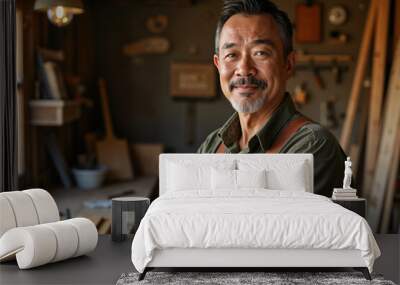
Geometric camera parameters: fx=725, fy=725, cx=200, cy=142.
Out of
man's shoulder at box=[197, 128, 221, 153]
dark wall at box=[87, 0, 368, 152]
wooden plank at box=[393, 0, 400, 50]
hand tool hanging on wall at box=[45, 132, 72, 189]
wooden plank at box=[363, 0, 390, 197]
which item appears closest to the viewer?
man's shoulder at box=[197, 128, 221, 153]

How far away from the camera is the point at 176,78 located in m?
10.2

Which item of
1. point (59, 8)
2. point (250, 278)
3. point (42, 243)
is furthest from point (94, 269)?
point (59, 8)

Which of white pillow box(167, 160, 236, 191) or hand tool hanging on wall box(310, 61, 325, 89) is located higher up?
hand tool hanging on wall box(310, 61, 325, 89)

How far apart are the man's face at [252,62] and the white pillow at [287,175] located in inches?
23.3

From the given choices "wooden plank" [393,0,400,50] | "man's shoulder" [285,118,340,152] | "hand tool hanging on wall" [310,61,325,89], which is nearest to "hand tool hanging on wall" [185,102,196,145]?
"hand tool hanging on wall" [310,61,325,89]

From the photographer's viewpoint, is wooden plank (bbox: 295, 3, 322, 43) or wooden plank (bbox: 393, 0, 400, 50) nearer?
wooden plank (bbox: 393, 0, 400, 50)

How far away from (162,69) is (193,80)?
483mm

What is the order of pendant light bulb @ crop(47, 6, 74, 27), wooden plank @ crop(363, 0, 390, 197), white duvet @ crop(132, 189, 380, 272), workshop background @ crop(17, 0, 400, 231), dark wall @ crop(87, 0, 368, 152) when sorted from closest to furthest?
white duvet @ crop(132, 189, 380, 272)
pendant light bulb @ crop(47, 6, 74, 27)
wooden plank @ crop(363, 0, 390, 197)
workshop background @ crop(17, 0, 400, 231)
dark wall @ crop(87, 0, 368, 152)

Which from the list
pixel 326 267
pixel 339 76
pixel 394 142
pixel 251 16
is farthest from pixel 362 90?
pixel 326 267

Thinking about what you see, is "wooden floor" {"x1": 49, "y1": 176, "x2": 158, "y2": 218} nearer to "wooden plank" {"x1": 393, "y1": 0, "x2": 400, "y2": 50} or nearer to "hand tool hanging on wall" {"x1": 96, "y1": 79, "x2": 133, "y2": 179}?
"hand tool hanging on wall" {"x1": 96, "y1": 79, "x2": 133, "y2": 179}

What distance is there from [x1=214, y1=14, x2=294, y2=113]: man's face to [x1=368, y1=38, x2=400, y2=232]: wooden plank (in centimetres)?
243

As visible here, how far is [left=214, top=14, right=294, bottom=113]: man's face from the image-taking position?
5.75 meters

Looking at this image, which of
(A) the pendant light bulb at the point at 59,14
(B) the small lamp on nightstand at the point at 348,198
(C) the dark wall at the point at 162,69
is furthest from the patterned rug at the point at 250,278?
(C) the dark wall at the point at 162,69

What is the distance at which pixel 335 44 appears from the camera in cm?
984
